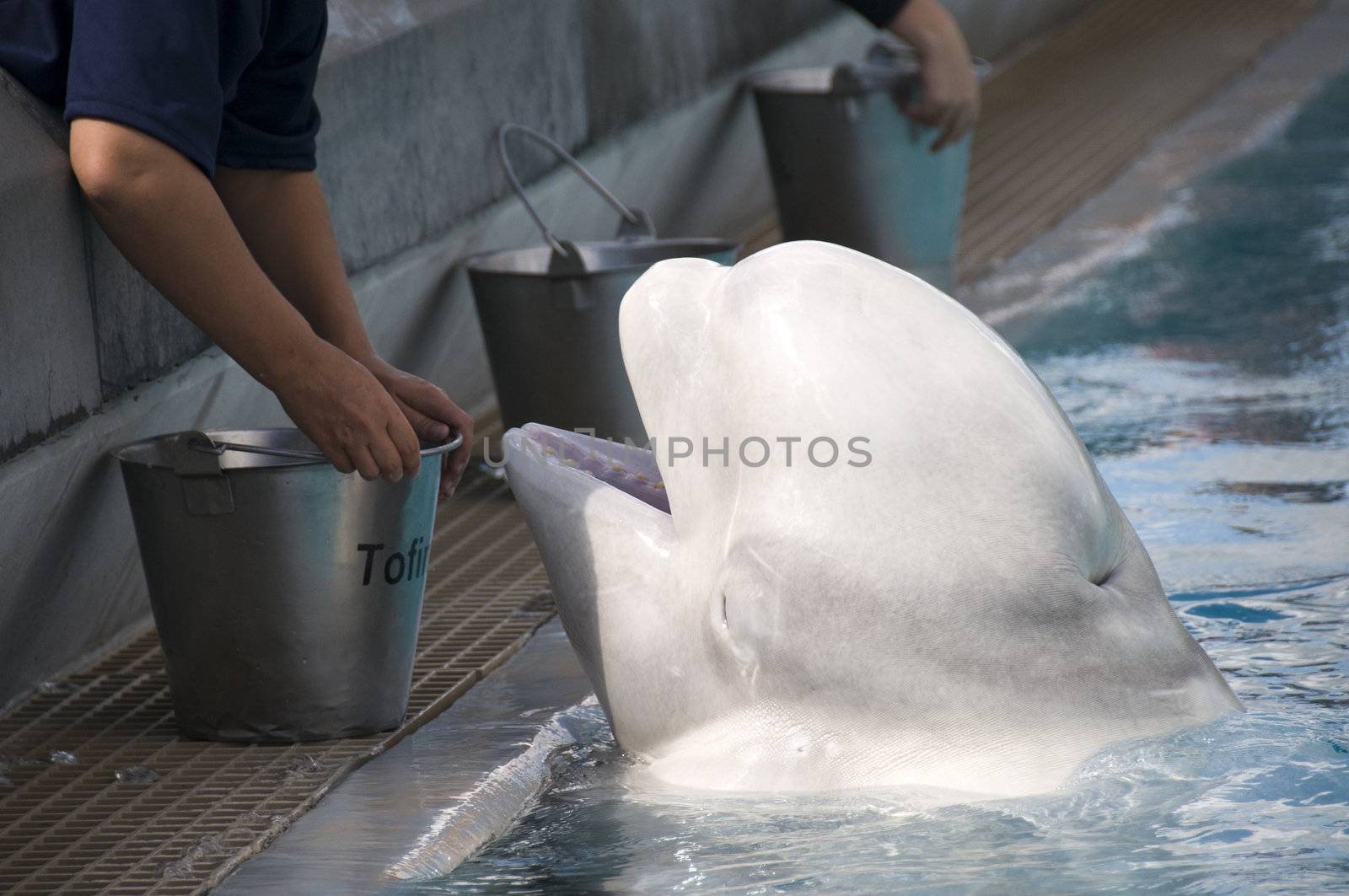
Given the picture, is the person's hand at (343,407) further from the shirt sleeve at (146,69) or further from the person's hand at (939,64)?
the person's hand at (939,64)

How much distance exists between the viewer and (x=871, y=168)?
6.27 m

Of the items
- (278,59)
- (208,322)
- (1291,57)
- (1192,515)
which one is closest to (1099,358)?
(1192,515)

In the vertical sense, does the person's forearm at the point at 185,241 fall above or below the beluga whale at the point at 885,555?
above

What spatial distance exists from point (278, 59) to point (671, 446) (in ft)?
3.87

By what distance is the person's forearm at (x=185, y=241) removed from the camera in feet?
8.81

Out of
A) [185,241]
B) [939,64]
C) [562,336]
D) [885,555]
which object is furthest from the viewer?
[939,64]

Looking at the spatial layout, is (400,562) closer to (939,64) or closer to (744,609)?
(744,609)

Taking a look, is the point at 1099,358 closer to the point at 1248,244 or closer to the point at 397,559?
the point at 1248,244

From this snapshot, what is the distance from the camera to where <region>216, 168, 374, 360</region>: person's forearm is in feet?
11.0

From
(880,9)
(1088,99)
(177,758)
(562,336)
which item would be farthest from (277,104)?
(1088,99)

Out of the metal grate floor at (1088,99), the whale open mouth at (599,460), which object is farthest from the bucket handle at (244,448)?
the metal grate floor at (1088,99)

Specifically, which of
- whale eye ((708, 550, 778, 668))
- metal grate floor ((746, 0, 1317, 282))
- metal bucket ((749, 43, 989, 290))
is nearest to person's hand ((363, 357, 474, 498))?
whale eye ((708, 550, 778, 668))

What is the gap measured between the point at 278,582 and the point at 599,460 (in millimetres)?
521

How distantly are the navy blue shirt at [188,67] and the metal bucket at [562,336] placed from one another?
1087 millimetres
